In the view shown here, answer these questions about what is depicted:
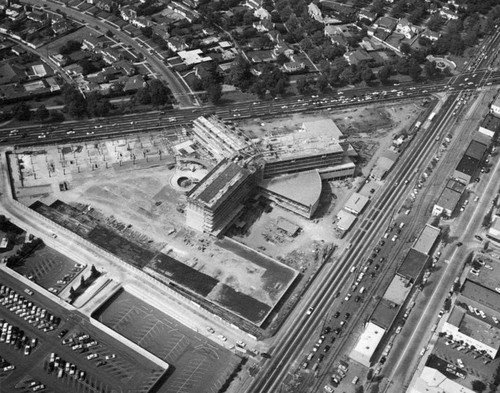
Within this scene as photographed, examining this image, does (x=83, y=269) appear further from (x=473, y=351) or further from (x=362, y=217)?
(x=473, y=351)

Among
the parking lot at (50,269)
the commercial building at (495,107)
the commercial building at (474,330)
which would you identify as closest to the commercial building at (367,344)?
the commercial building at (474,330)

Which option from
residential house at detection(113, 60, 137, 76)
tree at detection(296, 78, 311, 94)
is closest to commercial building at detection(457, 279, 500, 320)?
tree at detection(296, 78, 311, 94)

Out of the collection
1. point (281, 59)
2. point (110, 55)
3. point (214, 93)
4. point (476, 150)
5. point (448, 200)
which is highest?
point (281, 59)

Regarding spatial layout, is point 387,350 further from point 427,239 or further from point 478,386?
point 427,239

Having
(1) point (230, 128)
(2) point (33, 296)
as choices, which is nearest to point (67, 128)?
(1) point (230, 128)

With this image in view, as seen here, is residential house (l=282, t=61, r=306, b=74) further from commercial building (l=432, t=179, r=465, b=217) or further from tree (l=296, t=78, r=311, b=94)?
commercial building (l=432, t=179, r=465, b=217)

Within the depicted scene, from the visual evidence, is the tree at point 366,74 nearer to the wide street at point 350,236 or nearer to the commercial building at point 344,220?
the wide street at point 350,236

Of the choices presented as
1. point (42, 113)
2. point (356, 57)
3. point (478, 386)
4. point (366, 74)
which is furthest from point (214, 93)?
point (478, 386)
